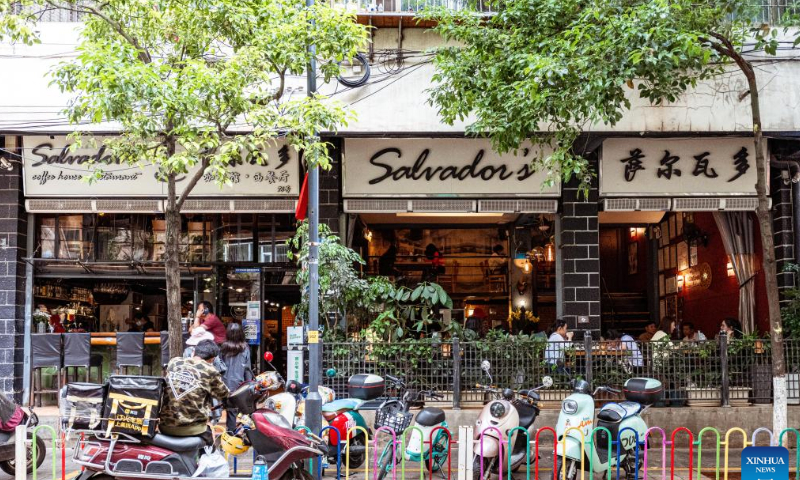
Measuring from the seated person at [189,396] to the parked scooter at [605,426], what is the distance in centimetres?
376

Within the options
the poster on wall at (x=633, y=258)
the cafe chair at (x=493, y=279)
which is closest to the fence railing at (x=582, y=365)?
the cafe chair at (x=493, y=279)

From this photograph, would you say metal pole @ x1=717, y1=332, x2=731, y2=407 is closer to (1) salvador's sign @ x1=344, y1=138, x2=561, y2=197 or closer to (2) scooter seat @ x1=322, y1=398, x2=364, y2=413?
(1) salvador's sign @ x1=344, y1=138, x2=561, y2=197

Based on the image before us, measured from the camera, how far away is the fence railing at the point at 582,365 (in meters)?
12.8

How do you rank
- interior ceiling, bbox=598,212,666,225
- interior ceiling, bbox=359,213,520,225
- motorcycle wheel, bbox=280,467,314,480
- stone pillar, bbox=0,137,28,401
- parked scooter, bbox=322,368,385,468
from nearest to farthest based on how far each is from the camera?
motorcycle wheel, bbox=280,467,314,480 < parked scooter, bbox=322,368,385,468 < stone pillar, bbox=0,137,28,401 < interior ceiling, bbox=359,213,520,225 < interior ceiling, bbox=598,212,666,225

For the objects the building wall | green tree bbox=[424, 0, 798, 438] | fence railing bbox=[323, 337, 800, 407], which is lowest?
fence railing bbox=[323, 337, 800, 407]

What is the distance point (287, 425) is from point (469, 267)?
39.8 feet

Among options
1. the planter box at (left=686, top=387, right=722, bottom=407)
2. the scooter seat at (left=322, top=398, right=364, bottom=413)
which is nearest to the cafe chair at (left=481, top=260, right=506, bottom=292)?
the planter box at (left=686, top=387, right=722, bottom=407)

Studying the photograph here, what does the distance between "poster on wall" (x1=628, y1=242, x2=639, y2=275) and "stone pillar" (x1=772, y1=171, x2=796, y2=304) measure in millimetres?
7104

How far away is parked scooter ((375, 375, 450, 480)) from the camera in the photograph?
30.6 ft

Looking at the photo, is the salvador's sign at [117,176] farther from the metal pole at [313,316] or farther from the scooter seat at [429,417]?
the scooter seat at [429,417]

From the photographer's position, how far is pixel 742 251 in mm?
15758

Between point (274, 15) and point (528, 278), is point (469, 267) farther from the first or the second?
point (274, 15)

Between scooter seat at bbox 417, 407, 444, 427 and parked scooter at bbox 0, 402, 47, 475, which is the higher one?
scooter seat at bbox 417, 407, 444, 427

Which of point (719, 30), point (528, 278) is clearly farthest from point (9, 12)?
point (528, 278)
